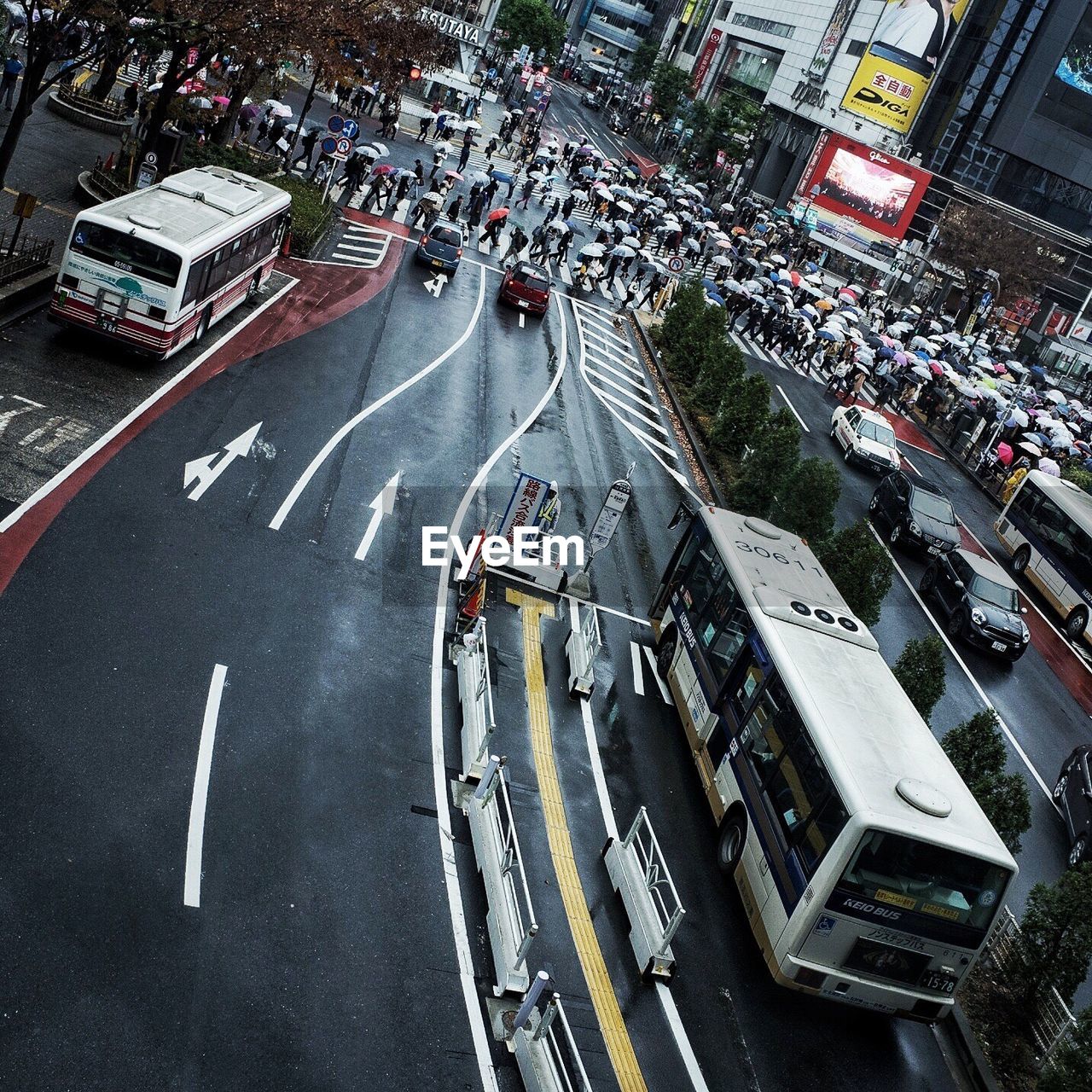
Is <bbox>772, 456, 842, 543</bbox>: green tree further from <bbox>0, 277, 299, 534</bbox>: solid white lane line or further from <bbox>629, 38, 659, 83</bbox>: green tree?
<bbox>629, 38, 659, 83</bbox>: green tree

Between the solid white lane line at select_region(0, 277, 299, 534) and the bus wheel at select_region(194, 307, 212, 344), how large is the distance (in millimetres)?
304

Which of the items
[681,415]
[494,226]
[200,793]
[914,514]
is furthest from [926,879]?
[494,226]

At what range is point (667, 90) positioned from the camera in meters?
111

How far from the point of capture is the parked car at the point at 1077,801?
18.8m

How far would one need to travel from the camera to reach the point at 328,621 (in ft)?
53.2

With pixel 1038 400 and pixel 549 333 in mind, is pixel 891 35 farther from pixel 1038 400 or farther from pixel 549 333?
pixel 549 333

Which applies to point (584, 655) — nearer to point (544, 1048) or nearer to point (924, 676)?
point (924, 676)

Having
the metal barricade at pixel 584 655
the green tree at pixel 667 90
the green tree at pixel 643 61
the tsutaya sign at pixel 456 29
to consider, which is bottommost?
the metal barricade at pixel 584 655

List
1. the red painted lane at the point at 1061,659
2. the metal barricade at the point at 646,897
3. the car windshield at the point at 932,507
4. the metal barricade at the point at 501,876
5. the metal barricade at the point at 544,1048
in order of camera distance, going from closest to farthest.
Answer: the metal barricade at the point at 544,1048
the metal barricade at the point at 501,876
the metal barricade at the point at 646,897
the red painted lane at the point at 1061,659
the car windshield at the point at 932,507

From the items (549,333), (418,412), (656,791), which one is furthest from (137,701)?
(549,333)

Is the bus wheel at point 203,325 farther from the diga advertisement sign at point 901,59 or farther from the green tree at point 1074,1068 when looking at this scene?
the diga advertisement sign at point 901,59

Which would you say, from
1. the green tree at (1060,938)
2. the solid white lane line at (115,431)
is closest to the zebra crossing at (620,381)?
the solid white lane line at (115,431)

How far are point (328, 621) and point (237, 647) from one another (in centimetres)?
174

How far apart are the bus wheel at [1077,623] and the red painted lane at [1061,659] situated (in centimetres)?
32
